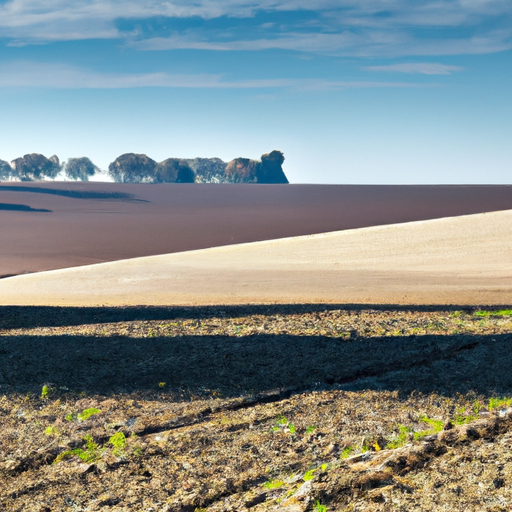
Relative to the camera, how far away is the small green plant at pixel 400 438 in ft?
20.0

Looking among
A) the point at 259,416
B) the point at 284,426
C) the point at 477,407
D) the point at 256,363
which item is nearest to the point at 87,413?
the point at 259,416

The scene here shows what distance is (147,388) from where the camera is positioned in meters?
8.66

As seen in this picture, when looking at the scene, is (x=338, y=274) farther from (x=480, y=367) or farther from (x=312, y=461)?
(x=312, y=461)

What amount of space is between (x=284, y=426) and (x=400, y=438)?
130 cm

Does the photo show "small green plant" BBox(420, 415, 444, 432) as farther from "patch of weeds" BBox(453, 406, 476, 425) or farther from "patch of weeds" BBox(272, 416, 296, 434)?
"patch of weeds" BBox(272, 416, 296, 434)

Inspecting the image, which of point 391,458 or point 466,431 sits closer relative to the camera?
point 391,458

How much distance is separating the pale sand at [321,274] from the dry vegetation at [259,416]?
7700 millimetres

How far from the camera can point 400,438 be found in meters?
6.38

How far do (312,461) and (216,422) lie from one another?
158cm

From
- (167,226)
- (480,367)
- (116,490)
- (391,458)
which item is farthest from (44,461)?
(167,226)

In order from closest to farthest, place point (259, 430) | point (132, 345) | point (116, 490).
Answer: point (116, 490)
point (259, 430)
point (132, 345)

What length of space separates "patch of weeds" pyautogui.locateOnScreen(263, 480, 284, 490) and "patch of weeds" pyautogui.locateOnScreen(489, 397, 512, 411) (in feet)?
9.98

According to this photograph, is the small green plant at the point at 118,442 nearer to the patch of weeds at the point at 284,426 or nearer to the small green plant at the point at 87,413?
the small green plant at the point at 87,413

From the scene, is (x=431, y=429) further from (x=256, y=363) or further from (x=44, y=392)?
(x=44, y=392)
